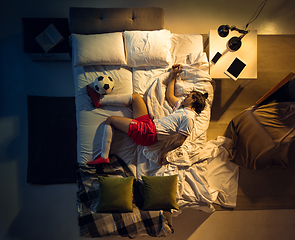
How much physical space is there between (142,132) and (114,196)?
0.75 metres

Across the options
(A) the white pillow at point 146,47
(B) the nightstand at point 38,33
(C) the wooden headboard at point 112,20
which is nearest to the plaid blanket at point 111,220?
(A) the white pillow at point 146,47

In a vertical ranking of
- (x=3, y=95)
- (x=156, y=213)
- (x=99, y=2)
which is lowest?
(x=156, y=213)

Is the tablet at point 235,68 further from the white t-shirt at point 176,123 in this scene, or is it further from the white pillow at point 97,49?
the white pillow at point 97,49

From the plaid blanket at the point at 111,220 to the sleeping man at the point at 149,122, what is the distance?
1.01 ft

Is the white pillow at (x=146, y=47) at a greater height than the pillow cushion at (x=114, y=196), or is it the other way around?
the white pillow at (x=146, y=47)

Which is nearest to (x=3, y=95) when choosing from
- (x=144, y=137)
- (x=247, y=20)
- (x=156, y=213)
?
(x=144, y=137)

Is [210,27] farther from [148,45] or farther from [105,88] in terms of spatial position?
[105,88]

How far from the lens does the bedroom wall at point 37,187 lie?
237 cm

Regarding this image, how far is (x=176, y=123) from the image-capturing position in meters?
1.92

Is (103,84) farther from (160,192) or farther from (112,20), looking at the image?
(160,192)

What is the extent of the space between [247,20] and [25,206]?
4.38 m

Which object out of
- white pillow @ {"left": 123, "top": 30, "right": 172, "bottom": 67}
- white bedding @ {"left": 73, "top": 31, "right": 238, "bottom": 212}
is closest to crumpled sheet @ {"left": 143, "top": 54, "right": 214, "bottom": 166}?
white bedding @ {"left": 73, "top": 31, "right": 238, "bottom": 212}

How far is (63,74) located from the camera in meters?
2.57

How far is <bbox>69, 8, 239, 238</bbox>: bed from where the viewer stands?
1.91m
